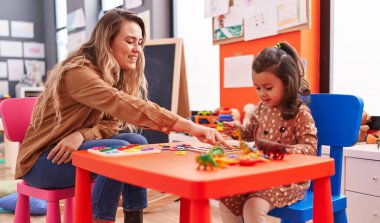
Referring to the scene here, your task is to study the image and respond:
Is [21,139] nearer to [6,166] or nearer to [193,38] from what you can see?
[193,38]

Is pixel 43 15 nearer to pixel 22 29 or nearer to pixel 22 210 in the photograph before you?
pixel 22 29

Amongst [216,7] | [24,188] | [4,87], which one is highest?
[216,7]

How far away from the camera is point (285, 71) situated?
1.17 meters

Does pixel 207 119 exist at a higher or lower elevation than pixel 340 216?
higher

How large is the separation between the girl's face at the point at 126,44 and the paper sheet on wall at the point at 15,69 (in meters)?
3.82

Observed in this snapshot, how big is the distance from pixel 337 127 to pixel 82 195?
0.77 metres

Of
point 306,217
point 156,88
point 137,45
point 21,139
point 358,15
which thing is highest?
point 358,15

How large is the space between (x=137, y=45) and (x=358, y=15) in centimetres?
111

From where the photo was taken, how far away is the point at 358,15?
1.89m

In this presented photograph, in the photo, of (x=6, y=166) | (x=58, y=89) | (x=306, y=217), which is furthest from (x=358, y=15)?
(x=6, y=166)

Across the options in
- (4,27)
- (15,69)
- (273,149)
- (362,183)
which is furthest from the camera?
(15,69)

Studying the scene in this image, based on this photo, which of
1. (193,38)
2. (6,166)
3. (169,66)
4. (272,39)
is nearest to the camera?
(272,39)

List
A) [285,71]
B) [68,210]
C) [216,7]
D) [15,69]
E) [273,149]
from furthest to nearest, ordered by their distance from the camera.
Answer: [15,69]
[216,7]
[68,210]
[285,71]
[273,149]

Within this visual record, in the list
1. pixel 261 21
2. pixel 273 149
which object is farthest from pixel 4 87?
pixel 273 149
